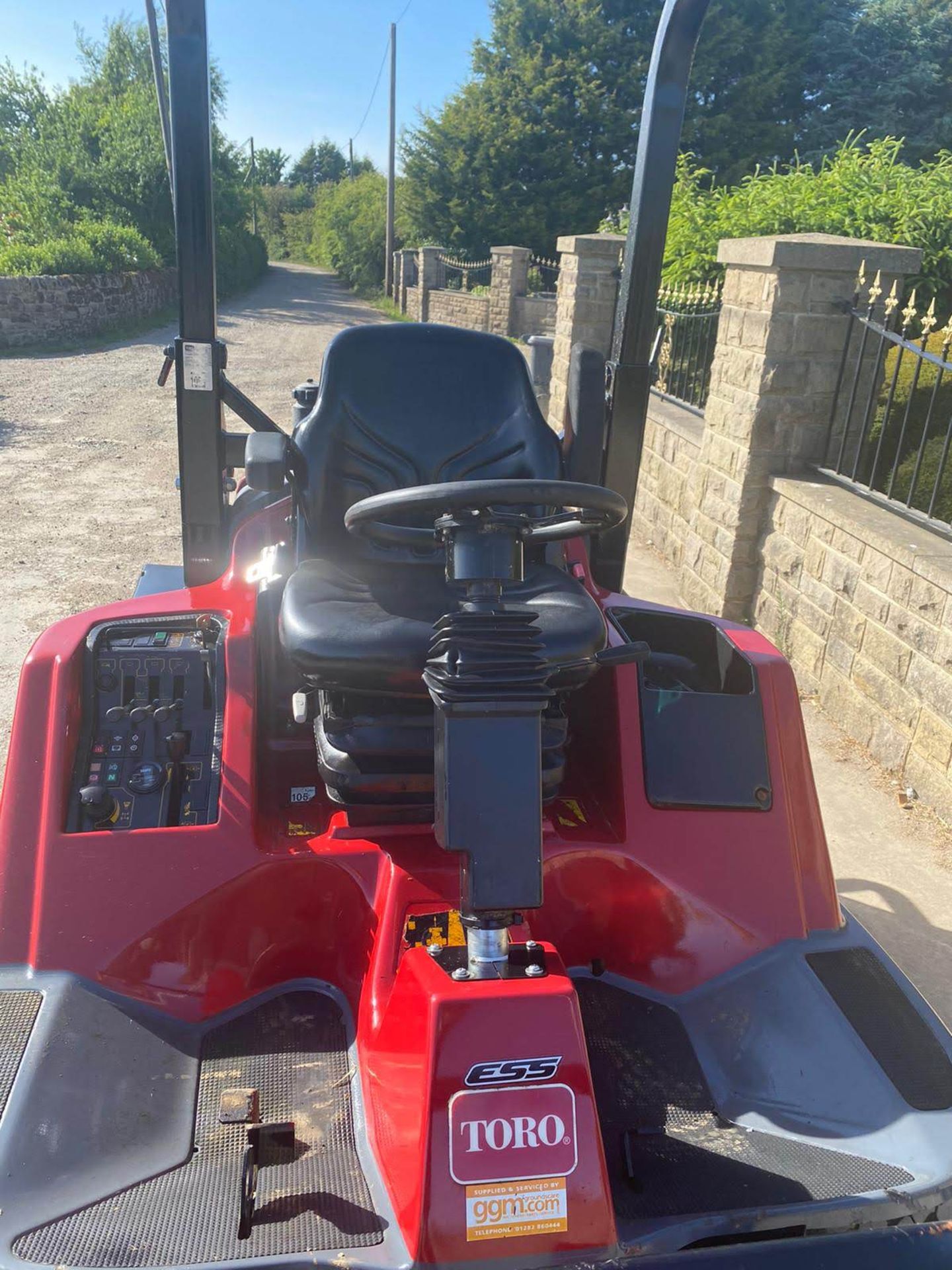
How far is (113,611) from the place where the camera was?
8.25 ft

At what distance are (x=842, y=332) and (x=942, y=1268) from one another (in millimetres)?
4171

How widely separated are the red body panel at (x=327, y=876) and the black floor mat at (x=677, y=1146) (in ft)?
0.56

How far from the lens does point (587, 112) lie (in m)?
22.2

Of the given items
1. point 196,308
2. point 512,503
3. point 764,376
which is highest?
point 196,308

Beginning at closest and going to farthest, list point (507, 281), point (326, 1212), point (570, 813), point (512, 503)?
point (326, 1212), point (512, 503), point (570, 813), point (507, 281)

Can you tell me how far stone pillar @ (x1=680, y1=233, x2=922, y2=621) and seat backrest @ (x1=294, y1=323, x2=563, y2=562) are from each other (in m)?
2.36

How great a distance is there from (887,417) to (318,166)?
272 ft

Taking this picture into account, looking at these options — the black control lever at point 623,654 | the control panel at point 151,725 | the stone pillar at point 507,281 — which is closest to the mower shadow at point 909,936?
the black control lever at point 623,654

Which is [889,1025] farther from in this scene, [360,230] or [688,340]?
[360,230]

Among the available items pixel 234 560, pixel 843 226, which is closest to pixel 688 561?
pixel 843 226

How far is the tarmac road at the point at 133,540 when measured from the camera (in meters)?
3.17

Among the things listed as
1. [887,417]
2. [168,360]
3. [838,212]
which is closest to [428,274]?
[838,212]

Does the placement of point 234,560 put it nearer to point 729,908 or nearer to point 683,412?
point 729,908

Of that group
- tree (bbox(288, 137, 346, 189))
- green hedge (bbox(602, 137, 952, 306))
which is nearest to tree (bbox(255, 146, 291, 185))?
tree (bbox(288, 137, 346, 189))
